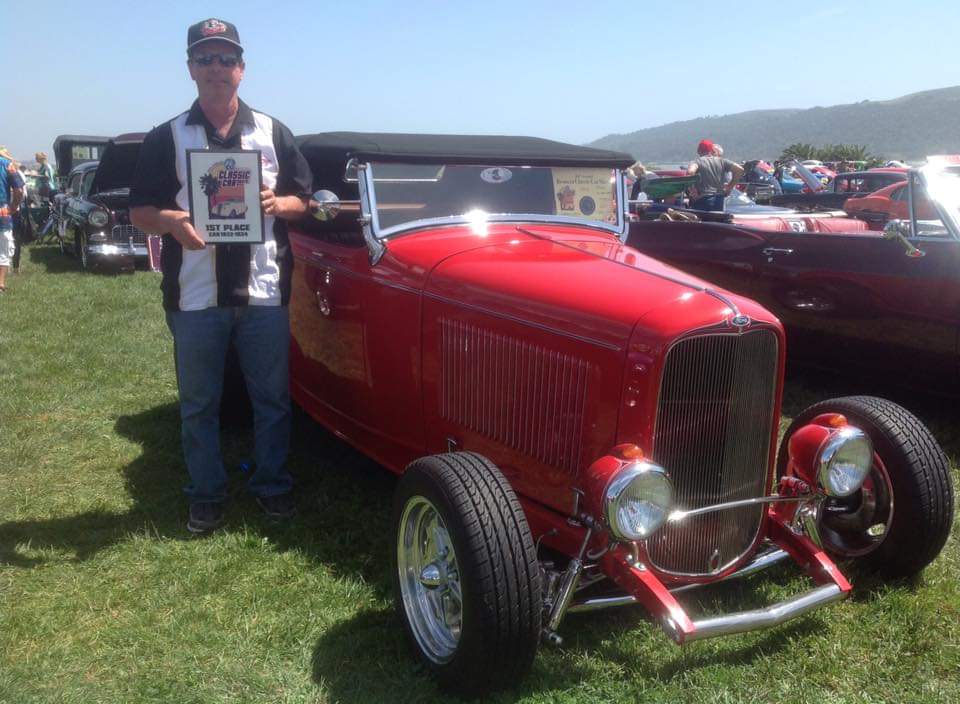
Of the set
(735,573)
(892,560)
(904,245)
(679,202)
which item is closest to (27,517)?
(735,573)

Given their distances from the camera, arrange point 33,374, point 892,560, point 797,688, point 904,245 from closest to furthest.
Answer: point 797,688
point 892,560
point 904,245
point 33,374

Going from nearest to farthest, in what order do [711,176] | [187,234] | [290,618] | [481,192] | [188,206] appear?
1. [290,618]
2. [187,234]
3. [188,206]
4. [481,192]
5. [711,176]

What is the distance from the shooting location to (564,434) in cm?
285

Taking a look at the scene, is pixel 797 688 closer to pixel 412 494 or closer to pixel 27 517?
pixel 412 494

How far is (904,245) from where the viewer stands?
4727 mm

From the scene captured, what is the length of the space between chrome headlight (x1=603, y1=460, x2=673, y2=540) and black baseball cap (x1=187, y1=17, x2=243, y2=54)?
2359 mm

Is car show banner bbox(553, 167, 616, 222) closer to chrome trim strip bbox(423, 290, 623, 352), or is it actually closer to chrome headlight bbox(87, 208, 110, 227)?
chrome trim strip bbox(423, 290, 623, 352)

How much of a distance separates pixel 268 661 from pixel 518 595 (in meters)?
0.95

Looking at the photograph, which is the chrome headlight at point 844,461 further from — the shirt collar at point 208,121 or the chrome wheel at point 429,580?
the shirt collar at point 208,121

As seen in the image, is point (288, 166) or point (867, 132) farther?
point (867, 132)

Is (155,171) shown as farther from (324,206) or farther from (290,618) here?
(290,618)

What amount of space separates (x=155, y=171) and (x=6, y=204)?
22.8 ft

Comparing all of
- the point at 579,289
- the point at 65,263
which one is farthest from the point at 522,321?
the point at 65,263

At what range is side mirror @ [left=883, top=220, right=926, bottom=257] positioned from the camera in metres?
4.66
